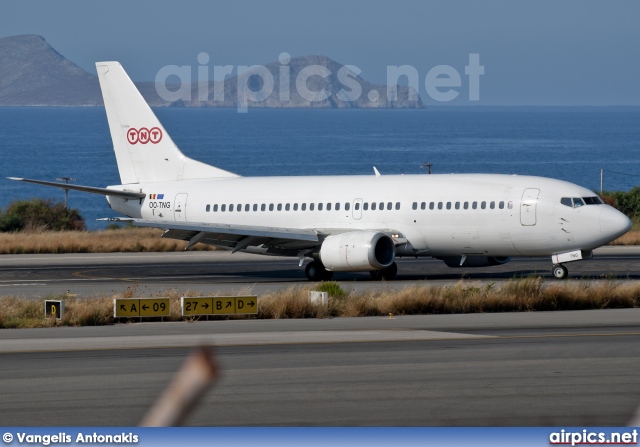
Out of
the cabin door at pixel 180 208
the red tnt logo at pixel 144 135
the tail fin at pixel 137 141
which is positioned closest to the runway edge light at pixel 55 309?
the cabin door at pixel 180 208

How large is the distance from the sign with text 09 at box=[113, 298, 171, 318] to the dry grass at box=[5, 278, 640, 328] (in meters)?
0.28

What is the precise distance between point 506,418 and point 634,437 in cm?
503

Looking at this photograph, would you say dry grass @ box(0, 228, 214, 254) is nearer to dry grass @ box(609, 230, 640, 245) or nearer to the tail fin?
the tail fin

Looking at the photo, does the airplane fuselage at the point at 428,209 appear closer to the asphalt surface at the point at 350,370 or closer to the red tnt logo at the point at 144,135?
the red tnt logo at the point at 144,135

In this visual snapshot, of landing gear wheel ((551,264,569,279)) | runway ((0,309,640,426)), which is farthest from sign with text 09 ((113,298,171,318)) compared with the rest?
landing gear wheel ((551,264,569,279))

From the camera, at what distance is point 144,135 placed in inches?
1743

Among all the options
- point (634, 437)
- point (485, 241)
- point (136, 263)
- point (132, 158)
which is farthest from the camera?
point (136, 263)

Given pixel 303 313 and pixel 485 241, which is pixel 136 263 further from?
pixel 303 313

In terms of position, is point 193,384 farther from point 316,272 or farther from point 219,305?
point 316,272

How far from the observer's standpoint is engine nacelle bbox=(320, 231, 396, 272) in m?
36.2

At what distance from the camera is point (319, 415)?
13.8 metres

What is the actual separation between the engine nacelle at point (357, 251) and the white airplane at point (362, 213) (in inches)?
1.3

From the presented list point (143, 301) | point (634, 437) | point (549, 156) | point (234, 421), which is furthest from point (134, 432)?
point (549, 156)

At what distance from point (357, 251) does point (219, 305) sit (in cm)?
1048
